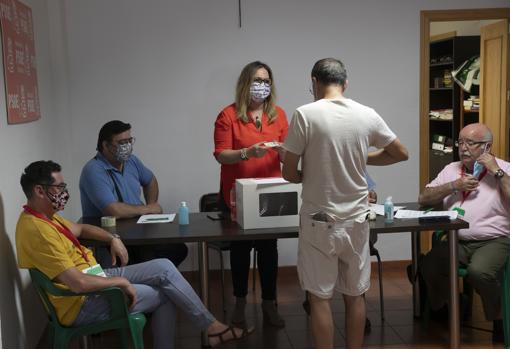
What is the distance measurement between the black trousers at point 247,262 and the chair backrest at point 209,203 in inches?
32.5

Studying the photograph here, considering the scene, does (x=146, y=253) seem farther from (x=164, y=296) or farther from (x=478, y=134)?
(x=478, y=134)

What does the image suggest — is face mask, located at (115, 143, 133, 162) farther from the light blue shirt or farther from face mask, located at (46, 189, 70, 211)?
face mask, located at (46, 189, 70, 211)

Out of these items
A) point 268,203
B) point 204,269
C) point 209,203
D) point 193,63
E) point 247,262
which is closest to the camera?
point 268,203

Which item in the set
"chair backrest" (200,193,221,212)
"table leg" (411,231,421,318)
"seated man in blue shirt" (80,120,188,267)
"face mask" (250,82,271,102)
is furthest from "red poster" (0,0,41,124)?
"table leg" (411,231,421,318)

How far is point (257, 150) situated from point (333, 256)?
88 cm

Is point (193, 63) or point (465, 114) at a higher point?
point (193, 63)

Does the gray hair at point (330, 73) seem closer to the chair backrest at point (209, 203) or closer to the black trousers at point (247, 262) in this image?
the black trousers at point (247, 262)

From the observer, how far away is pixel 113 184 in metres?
3.87

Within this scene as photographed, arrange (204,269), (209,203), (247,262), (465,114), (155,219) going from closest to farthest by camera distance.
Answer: (204,269)
(155,219)
(247,262)
(209,203)
(465,114)

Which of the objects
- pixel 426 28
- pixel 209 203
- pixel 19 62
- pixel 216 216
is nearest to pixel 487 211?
pixel 216 216

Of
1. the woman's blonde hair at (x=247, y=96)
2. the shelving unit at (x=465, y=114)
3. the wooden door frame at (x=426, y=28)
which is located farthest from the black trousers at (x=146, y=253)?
the shelving unit at (x=465, y=114)

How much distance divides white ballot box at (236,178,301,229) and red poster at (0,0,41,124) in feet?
3.97

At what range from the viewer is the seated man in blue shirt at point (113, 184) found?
374cm

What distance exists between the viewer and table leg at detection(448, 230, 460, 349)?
3.45 m
